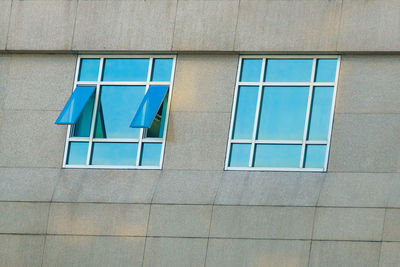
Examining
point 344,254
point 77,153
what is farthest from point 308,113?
point 77,153

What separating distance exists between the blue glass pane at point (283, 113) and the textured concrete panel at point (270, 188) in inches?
38.3

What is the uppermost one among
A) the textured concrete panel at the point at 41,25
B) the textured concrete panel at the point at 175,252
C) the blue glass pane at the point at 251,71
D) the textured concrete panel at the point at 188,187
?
the textured concrete panel at the point at 41,25

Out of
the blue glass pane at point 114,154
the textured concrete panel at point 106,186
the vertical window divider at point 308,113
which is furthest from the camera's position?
the blue glass pane at point 114,154

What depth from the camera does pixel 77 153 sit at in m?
28.6

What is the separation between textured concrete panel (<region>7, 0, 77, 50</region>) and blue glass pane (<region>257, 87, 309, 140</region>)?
5034 millimetres

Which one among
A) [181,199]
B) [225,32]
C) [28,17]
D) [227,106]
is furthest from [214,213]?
[28,17]

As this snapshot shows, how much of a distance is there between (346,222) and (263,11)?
5288 mm

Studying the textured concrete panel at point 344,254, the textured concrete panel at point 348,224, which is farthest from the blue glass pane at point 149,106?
the textured concrete panel at point 344,254

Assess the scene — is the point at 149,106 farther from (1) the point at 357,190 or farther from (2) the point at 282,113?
(1) the point at 357,190

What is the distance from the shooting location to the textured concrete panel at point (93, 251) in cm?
2723

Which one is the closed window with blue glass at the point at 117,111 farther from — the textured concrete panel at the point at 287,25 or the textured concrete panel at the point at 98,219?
the textured concrete panel at the point at 287,25

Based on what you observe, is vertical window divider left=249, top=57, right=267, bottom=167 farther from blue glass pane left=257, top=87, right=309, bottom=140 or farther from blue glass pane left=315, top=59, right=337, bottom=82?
blue glass pane left=315, top=59, right=337, bottom=82

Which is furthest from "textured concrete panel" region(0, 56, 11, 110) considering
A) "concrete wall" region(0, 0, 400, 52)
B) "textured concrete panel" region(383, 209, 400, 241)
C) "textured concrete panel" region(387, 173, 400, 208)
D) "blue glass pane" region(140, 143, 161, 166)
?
"textured concrete panel" region(383, 209, 400, 241)

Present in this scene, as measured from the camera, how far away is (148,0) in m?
28.6
